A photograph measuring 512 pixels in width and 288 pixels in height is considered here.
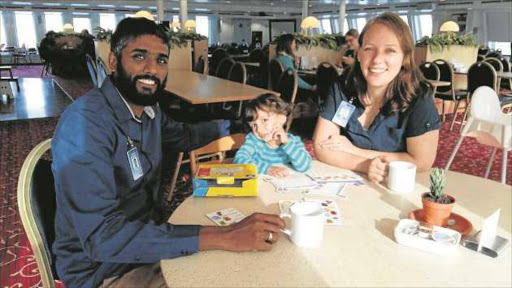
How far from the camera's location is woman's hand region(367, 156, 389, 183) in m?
1.35

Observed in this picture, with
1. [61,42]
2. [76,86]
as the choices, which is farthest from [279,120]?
[61,42]

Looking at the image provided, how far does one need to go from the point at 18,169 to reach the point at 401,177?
12.2ft

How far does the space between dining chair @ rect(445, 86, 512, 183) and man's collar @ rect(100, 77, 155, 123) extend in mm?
1965

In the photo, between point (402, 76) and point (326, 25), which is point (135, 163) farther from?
point (326, 25)

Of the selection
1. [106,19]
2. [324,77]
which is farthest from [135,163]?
[106,19]

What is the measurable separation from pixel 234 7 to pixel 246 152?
835 inches

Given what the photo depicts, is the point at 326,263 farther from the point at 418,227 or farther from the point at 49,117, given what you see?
the point at 49,117

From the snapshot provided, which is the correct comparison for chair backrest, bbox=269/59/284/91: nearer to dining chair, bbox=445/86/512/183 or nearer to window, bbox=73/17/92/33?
dining chair, bbox=445/86/512/183

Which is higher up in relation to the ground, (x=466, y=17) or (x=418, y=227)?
(x=466, y=17)

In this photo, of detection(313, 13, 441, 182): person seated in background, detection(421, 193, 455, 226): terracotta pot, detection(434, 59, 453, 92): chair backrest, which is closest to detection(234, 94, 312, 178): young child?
detection(313, 13, 441, 182): person seated in background

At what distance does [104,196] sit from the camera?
983 mm

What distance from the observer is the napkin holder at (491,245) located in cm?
91

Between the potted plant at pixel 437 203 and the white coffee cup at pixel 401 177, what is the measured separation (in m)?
0.22

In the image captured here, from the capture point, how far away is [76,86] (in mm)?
9914
